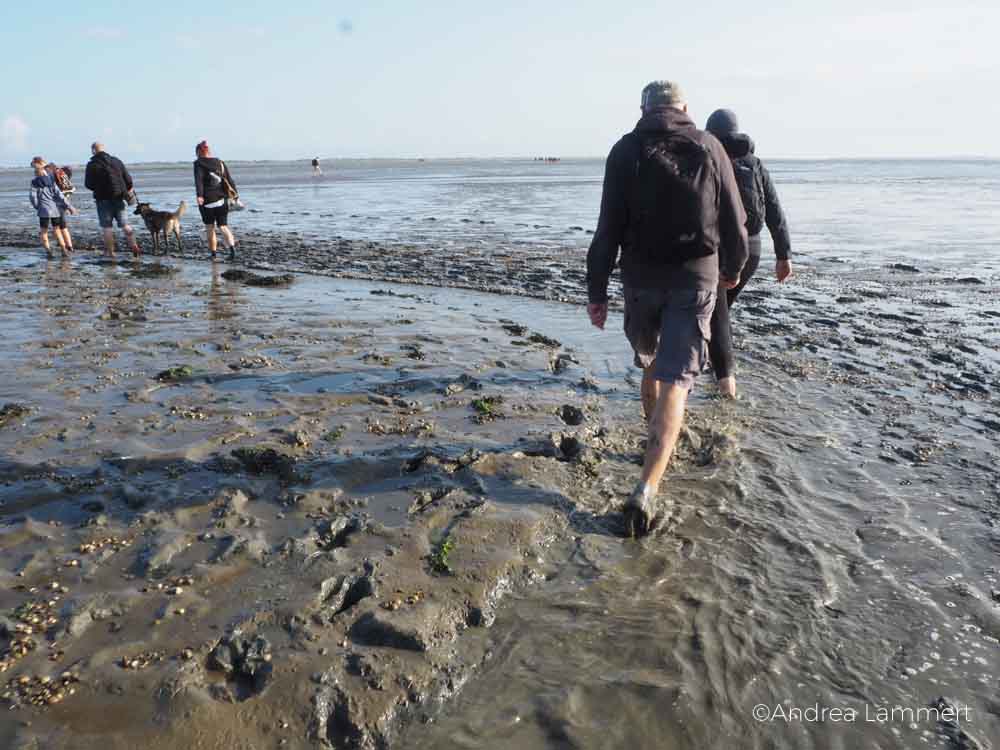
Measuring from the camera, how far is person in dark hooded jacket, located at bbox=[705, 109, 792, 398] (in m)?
5.07

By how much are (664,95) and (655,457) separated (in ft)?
6.29

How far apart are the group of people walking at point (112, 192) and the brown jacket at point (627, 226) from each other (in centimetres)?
1020

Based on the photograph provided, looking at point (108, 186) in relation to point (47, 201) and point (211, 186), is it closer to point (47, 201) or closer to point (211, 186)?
point (47, 201)

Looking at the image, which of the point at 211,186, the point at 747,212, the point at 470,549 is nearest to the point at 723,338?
the point at 747,212

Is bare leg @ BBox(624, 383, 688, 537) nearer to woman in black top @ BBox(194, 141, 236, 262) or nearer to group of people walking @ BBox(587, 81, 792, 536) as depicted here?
group of people walking @ BBox(587, 81, 792, 536)

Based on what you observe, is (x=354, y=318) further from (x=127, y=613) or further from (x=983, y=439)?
(x=983, y=439)

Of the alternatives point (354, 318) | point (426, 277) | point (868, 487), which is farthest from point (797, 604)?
point (426, 277)

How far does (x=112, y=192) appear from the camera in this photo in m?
12.7

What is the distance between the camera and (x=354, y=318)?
8.32 meters

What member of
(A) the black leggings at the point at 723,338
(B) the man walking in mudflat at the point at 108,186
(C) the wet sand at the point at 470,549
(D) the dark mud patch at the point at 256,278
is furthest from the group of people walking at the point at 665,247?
(B) the man walking in mudflat at the point at 108,186

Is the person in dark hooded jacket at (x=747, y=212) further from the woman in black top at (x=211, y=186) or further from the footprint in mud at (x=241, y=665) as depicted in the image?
the woman in black top at (x=211, y=186)

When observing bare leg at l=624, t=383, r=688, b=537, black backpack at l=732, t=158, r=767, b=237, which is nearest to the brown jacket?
bare leg at l=624, t=383, r=688, b=537

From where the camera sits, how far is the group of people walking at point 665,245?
3.52m

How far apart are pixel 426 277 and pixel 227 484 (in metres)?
8.07
